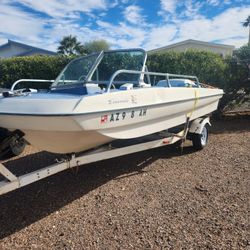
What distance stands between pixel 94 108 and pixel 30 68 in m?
8.99

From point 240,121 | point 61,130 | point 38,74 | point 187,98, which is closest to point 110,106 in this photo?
point 61,130

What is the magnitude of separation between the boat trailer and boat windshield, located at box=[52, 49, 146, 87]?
1040mm


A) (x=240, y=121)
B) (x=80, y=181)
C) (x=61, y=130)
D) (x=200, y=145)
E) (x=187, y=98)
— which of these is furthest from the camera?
(x=240, y=121)

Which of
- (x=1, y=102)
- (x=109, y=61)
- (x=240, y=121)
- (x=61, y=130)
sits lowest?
(x=240, y=121)

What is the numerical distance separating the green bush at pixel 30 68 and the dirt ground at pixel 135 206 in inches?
251

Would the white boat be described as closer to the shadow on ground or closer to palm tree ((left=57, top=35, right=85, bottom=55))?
the shadow on ground

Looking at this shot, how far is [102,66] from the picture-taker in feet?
15.6

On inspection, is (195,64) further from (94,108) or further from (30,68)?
(94,108)

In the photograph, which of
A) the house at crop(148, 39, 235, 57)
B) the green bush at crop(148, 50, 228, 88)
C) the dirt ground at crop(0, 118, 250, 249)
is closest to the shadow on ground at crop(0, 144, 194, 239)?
the dirt ground at crop(0, 118, 250, 249)

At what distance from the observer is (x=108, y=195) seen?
158 inches

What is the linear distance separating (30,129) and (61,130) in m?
0.34

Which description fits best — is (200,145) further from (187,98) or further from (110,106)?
(110,106)

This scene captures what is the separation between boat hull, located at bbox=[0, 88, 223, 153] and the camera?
3107 millimetres

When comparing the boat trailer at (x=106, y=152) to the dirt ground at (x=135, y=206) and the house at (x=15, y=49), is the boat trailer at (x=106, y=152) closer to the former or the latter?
the dirt ground at (x=135, y=206)
